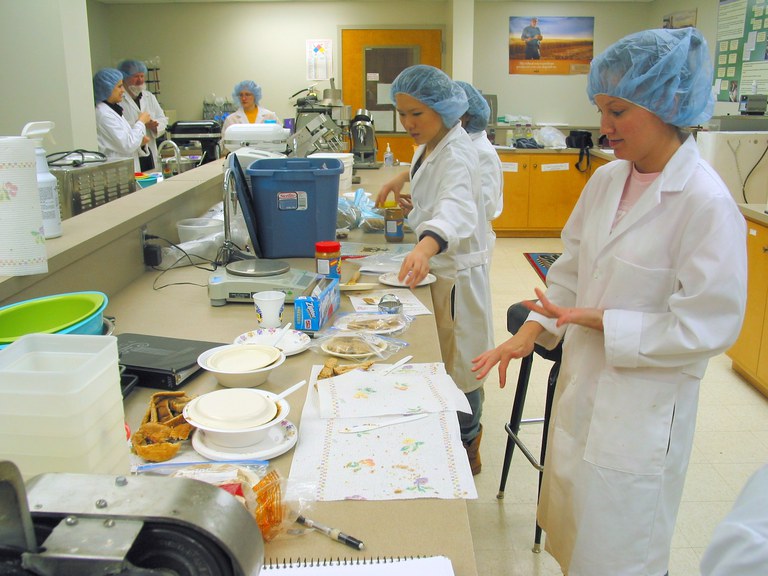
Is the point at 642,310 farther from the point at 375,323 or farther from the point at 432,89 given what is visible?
the point at 432,89

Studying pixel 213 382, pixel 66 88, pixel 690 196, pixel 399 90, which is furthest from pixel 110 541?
pixel 66 88

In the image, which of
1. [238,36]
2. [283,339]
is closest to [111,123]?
[238,36]

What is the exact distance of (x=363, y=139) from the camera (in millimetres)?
5121

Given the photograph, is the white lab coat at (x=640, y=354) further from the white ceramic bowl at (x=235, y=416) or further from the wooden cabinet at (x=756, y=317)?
the wooden cabinet at (x=756, y=317)

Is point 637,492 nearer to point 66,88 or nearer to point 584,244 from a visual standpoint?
point 584,244

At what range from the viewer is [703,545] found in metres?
2.24

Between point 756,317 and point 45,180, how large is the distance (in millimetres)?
3259

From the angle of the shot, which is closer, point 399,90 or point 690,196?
point 690,196

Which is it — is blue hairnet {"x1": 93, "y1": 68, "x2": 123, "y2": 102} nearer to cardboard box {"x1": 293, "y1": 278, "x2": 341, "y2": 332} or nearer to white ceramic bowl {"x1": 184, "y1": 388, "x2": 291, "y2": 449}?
cardboard box {"x1": 293, "y1": 278, "x2": 341, "y2": 332}

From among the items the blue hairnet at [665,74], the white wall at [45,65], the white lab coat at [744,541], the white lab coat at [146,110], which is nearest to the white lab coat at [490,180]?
the blue hairnet at [665,74]

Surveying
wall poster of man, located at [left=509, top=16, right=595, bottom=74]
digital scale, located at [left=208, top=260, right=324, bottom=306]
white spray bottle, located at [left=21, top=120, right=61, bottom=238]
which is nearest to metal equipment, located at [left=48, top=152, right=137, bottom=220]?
white spray bottle, located at [left=21, top=120, right=61, bottom=238]

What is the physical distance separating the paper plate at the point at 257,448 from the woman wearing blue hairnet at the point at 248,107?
6210 millimetres

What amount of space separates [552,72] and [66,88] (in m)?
5.53

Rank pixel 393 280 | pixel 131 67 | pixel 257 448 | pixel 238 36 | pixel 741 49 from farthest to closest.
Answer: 1. pixel 238 36
2. pixel 131 67
3. pixel 741 49
4. pixel 393 280
5. pixel 257 448
